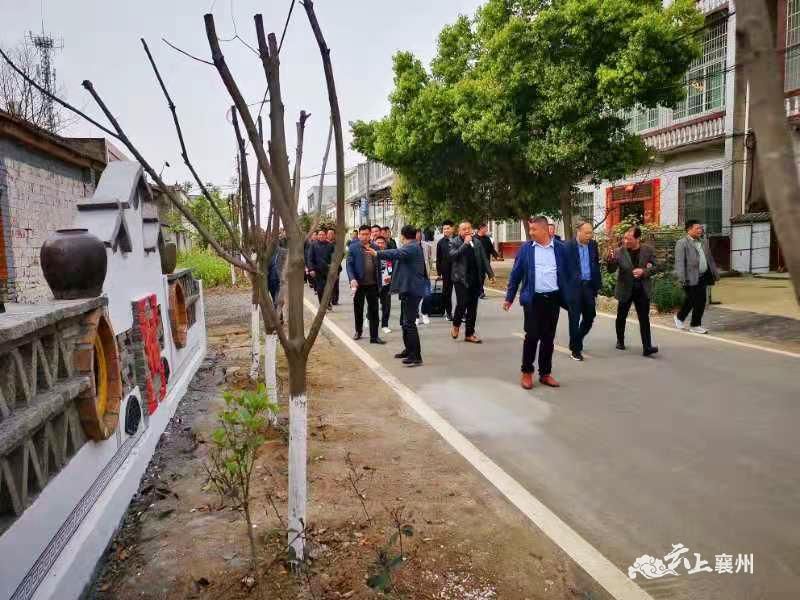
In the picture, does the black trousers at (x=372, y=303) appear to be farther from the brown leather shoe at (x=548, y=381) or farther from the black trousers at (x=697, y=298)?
the black trousers at (x=697, y=298)

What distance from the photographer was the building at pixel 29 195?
28.1 ft

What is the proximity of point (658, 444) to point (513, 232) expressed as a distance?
1093 inches

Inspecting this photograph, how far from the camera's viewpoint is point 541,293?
6.19m

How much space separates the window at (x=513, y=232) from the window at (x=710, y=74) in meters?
12.4

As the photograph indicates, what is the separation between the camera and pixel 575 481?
3906 mm

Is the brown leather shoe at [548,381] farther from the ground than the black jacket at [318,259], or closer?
closer

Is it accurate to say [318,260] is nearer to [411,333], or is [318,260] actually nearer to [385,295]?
[385,295]

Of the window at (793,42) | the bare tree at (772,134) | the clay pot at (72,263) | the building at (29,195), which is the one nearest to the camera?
the bare tree at (772,134)

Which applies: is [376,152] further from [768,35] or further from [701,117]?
[768,35]

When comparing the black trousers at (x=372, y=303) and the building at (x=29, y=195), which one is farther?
the black trousers at (x=372, y=303)

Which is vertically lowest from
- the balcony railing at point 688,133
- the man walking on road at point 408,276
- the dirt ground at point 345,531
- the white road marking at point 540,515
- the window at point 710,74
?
the white road marking at point 540,515

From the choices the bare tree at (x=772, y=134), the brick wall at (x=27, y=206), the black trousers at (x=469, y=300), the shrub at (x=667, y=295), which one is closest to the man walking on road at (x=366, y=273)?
the black trousers at (x=469, y=300)

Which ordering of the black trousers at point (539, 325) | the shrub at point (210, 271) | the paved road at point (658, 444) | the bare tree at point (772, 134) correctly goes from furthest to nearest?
the shrub at point (210, 271) → the black trousers at point (539, 325) → the paved road at point (658, 444) → the bare tree at point (772, 134)

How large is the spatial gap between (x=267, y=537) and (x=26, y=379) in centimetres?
134
